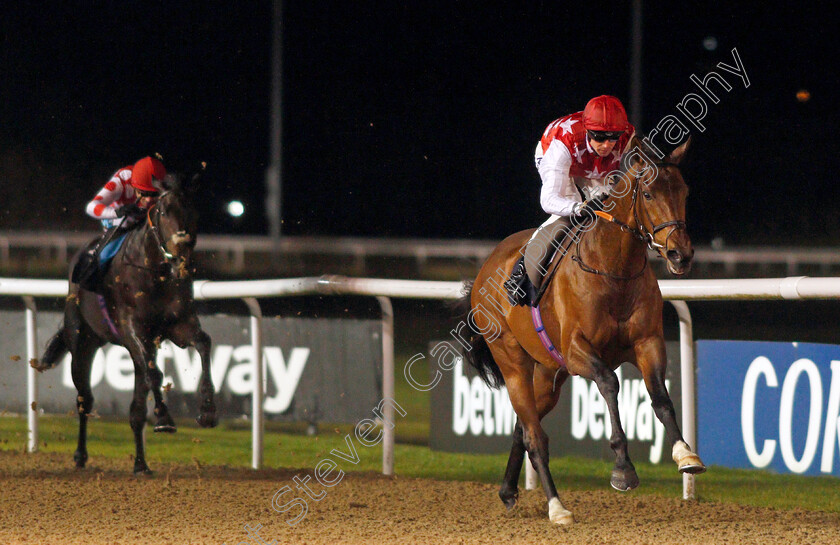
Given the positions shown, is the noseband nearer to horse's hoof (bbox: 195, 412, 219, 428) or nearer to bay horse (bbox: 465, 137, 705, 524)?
horse's hoof (bbox: 195, 412, 219, 428)

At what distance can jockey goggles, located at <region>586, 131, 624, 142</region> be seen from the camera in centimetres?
416

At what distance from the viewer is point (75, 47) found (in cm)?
2936

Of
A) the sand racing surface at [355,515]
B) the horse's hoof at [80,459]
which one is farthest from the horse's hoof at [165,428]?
the horse's hoof at [80,459]

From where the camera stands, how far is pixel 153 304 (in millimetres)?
5934

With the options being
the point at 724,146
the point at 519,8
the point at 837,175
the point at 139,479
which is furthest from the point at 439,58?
the point at 139,479

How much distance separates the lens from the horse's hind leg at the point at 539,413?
4.54 metres

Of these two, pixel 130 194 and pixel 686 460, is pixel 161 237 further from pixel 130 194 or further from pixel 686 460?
pixel 686 460

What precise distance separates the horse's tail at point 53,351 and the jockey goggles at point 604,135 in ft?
13.0

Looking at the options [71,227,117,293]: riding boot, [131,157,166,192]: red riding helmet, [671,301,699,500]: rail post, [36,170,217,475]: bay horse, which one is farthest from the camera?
[71,227,117,293]: riding boot

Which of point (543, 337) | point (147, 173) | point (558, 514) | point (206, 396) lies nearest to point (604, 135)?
point (543, 337)

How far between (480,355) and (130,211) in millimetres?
2557

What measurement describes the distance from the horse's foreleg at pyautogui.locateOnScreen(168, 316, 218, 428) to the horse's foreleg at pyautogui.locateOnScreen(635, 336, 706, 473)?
255cm

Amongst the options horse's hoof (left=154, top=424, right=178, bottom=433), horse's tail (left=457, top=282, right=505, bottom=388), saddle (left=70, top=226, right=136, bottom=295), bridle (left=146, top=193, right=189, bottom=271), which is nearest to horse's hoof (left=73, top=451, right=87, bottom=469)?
horse's hoof (left=154, top=424, right=178, bottom=433)

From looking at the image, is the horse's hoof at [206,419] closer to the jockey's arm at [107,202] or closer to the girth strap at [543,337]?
the jockey's arm at [107,202]
